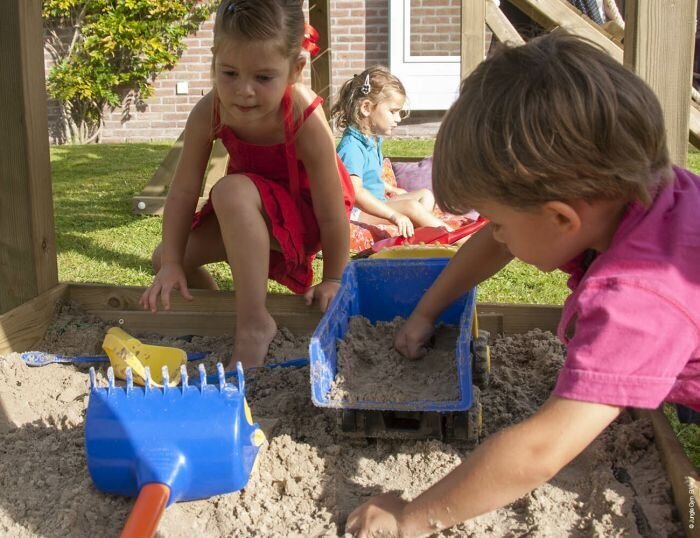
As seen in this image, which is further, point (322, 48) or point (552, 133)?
point (322, 48)

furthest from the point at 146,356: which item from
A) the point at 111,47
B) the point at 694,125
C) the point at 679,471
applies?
the point at 111,47

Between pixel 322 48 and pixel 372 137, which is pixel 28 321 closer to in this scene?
pixel 372 137

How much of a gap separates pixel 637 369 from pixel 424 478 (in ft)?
1.93

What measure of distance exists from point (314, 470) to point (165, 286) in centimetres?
88

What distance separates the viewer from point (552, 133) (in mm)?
1166

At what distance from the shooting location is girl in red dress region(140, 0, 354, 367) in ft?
7.13

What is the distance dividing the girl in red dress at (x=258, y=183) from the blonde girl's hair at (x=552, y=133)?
3.40 feet

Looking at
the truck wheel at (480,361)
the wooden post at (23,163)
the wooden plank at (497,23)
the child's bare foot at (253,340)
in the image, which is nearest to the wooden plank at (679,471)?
the truck wheel at (480,361)

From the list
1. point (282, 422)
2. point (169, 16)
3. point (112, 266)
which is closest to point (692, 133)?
point (282, 422)

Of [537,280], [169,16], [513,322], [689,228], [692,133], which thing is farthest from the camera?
[169,16]

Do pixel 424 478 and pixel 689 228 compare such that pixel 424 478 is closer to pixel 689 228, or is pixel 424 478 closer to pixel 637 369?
pixel 637 369

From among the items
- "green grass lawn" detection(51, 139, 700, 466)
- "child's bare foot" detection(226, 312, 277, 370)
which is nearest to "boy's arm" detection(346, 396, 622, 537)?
"green grass lawn" detection(51, 139, 700, 466)

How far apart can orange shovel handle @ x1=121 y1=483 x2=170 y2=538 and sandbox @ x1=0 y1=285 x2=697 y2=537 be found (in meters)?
0.07

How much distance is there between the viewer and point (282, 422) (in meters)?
1.83
